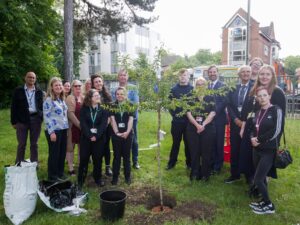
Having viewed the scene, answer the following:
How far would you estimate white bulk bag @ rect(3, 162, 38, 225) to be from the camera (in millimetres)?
A: 3891

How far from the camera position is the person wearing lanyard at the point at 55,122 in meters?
5.14

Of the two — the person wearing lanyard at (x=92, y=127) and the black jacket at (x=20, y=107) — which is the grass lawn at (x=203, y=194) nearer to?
the person wearing lanyard at (x=92, y=127)

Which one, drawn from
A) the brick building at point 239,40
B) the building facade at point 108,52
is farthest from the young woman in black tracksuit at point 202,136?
the brick building at point 239,40

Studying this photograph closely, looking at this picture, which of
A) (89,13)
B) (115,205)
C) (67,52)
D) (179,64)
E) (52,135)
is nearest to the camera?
(115,205)

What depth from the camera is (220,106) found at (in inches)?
218

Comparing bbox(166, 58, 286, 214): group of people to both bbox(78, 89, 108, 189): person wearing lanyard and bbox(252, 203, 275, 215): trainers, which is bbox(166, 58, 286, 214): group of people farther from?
bbox(78, 89, 108, 189): person wearing lanyard

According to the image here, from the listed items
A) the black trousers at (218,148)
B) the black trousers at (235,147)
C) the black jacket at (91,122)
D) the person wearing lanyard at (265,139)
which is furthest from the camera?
the black trousers at (218,148)

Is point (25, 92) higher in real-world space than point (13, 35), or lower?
lower

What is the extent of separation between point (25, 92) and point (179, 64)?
3.07 meters

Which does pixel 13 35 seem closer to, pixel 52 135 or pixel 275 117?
pixel 52 135

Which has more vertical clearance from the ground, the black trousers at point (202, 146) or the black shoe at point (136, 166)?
the black trousers at point (202, 146)

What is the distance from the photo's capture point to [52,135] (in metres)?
→ 5.11

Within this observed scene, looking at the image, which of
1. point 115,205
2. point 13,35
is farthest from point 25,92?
point 13,35

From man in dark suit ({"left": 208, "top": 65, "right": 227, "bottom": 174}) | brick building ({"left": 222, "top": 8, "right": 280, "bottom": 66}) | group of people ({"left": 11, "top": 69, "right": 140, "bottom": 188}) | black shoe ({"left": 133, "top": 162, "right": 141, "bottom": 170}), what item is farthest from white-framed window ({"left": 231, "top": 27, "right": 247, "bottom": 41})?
group of people ({"left": 11, "top": 69, "right": 140, "bottom": 188})
